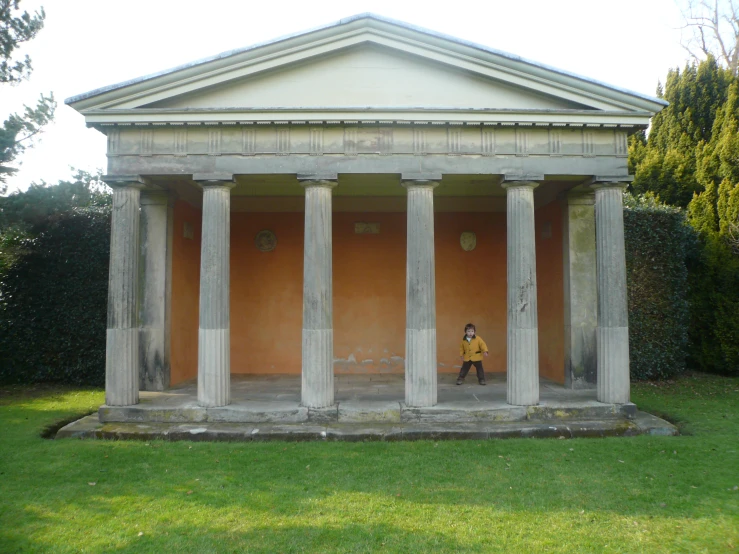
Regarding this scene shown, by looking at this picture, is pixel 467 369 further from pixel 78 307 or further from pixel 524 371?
pixel 78 307

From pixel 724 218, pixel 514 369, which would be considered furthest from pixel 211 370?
pixel 724 218

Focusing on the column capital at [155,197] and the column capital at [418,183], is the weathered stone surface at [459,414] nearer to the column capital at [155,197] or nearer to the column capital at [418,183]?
the column capital at [418,183]

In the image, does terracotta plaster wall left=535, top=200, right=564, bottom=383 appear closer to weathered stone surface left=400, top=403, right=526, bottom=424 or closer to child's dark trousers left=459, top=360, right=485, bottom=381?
child's dark trousers left=459, top=360, right=485, bottom=381

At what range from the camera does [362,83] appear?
380 inches

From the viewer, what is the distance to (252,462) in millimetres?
7305

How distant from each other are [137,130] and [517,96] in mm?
6968

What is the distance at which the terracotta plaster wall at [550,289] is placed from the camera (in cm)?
1166

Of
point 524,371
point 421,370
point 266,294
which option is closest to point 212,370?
point 421,370

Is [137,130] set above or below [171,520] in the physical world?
above

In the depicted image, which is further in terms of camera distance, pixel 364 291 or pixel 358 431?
pixel 364 291

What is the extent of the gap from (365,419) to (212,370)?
281 centimetres

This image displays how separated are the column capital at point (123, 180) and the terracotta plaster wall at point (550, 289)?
28.5ft

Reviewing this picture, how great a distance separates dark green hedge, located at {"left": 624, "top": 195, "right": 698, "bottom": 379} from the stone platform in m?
4.47

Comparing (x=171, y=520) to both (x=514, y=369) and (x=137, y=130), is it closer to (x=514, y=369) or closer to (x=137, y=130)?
(x=514, y=369)
